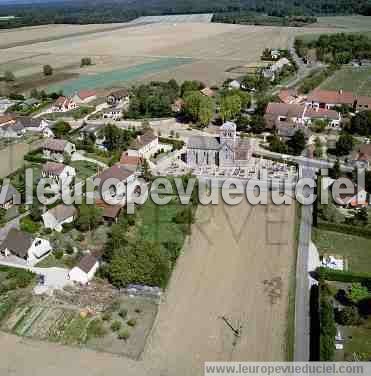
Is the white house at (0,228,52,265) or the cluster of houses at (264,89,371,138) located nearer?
the white house at (0,228,52,265)

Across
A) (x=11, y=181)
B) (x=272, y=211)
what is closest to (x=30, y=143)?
(x=11, y=181)

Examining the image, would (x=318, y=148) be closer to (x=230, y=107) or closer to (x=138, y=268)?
(x=230, y=107)

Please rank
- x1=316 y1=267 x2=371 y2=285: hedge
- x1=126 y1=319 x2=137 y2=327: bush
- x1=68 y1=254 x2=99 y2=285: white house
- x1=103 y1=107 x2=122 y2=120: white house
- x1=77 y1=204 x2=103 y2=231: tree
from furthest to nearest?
x1=103 y1=107 x2=122 y2=120: white house < x1=77 y1=204 x2=103 y2=231: tree < x1=68 y1=254 x2=99 y2=285: white house < x1=316 y1=267 x2=371 y2=285: hedge < x1=126 y1=319 x2=137 y2=327: bush

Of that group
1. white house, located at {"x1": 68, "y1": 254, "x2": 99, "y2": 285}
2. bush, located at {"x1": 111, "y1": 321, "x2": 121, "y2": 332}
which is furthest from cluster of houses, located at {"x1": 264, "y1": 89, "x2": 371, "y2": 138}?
bush, located at {"x1": 111, "y1": 321, "x2": 121, "y2": 332}

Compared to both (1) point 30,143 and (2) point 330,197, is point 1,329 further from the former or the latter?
(1) point 30,143

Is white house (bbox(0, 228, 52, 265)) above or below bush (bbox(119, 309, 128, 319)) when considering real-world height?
above

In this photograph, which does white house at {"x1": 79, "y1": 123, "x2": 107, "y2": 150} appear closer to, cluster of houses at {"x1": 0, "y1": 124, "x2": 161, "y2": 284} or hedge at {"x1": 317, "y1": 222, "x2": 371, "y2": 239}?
cluster of houses at {"x1": 0, "y1": 124, "x2": 161, "y2": 284}

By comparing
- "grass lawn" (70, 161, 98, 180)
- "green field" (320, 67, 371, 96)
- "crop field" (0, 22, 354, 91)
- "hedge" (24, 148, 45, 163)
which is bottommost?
"grass lawn" (70, 161, 98, 180)
